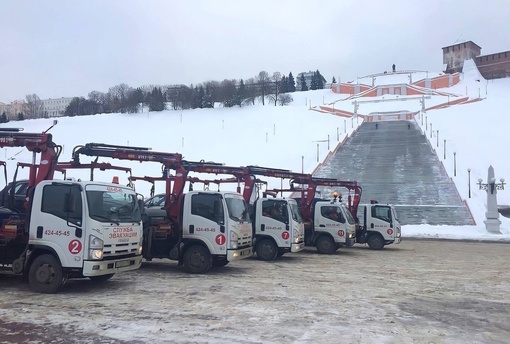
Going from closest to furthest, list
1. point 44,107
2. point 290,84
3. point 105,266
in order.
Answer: point 105,266, point 290,84, point 44,107

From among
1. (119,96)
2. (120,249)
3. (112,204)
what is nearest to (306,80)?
(119,96)

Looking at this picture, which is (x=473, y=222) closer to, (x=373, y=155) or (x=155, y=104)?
(x=373, y=155)

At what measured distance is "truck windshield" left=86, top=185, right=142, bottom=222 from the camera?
30.3 feet

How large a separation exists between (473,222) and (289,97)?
7603cm

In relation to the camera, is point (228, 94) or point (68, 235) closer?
point (68, 235)

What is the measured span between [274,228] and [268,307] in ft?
22.7

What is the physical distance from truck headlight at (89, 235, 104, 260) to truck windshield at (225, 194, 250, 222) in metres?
3.84

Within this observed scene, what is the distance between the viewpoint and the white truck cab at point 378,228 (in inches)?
816

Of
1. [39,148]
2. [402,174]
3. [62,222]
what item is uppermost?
[402,174]

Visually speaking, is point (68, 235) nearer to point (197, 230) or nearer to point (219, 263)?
point (197, 230)

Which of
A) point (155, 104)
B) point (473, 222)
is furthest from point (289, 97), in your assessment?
point (473, 222)

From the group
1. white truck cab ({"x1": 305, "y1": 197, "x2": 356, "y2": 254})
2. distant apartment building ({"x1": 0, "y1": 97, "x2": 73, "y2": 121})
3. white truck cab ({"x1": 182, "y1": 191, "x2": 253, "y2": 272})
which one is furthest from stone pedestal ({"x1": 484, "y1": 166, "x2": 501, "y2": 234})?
distant apartment building ({"x1": 0, "y1": 97, "x2": 73, "y2": 121})

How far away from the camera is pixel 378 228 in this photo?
20.9m

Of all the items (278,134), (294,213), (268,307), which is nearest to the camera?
(268,307)
